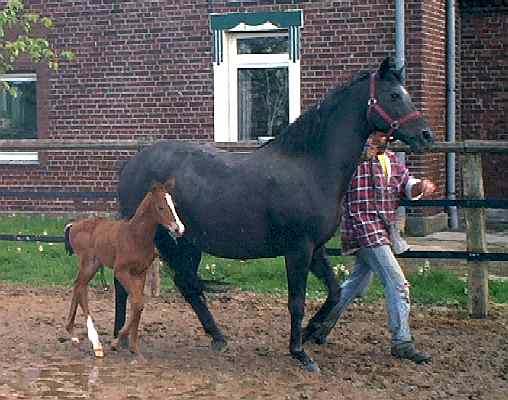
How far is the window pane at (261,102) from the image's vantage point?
49.7 ft

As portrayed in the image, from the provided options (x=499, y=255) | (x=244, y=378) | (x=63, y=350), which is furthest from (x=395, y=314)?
(x=63, y=350)

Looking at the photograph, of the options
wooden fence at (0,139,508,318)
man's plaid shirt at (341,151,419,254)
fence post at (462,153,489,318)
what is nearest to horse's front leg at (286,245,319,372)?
man's plaid shirt at (341,151,419,254)

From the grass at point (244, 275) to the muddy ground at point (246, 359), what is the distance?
414mm

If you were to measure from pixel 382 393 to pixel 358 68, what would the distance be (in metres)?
8.36

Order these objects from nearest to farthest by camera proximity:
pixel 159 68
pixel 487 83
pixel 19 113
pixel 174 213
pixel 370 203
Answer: pixel 174 213
pixel 370 203
pixel 159 68
pixel 487 83
pixel 19 113

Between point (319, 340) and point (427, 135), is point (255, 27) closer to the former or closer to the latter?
point (319, 340)

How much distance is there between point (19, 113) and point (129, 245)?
9595 mm

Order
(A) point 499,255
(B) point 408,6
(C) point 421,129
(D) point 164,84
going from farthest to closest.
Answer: (D) point 164,84 < (B) point 408,6 < (A) point 499,255 < (C) point 421,129

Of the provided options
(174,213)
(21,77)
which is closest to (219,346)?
(174,213)

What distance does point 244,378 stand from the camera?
7129mm

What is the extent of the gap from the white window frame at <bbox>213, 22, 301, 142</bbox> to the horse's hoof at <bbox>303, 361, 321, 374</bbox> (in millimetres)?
7900

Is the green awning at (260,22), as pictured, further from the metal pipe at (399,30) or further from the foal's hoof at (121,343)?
the foal's hoof at (121,343)

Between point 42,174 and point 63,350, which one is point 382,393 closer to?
point 63,350

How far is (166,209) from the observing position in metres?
7.32
